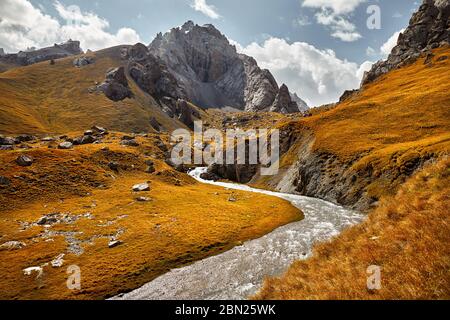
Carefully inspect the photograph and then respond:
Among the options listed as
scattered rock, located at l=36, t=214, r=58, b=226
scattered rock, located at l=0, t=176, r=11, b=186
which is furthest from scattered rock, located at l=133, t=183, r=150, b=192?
scattered rock, located at l=0, t=176, r=11, b=186

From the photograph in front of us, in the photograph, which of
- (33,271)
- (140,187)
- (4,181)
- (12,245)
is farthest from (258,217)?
(4,181)

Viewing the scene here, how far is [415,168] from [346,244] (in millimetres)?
39873

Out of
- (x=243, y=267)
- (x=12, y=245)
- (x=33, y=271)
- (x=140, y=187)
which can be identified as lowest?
(x=33, y=271)

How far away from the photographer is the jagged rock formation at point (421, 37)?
14025cm

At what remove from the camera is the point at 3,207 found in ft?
161

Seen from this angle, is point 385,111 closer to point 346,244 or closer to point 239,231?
point 239,231

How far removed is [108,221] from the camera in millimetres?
46906

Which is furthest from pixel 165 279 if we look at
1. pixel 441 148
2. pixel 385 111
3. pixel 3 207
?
pixel 385 111

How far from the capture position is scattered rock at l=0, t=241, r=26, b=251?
3684cm

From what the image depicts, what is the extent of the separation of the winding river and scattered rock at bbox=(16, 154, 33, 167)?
4715cm

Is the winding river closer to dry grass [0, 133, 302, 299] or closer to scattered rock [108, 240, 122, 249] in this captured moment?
dry grass [0, 133, 302, 299]

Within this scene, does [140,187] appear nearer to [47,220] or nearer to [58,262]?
[47,220]

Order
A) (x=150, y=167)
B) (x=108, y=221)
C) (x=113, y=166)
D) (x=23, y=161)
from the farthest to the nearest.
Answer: (x=150, y=167) → (x=113, y=166) → (x=23, y=161) → (x=108, y=221)

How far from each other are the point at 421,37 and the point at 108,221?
171 meters
